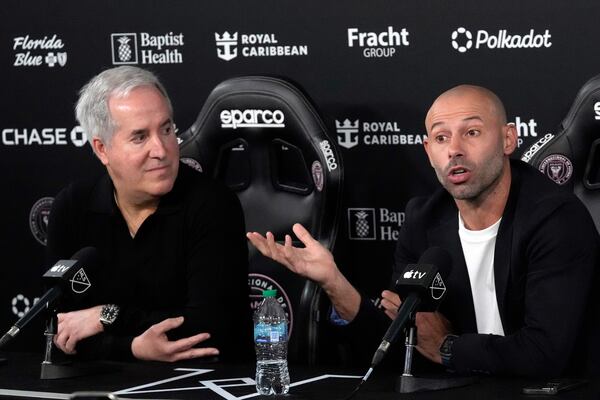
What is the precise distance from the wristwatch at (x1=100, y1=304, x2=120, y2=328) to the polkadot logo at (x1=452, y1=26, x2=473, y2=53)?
155cm

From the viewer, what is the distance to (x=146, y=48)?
174 inches

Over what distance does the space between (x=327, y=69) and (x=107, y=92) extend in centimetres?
106

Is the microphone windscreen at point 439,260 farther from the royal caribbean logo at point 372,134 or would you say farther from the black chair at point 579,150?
the royal caribbean logo at point 372,134

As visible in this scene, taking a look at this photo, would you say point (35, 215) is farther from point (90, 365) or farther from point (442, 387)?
point (442, 387)

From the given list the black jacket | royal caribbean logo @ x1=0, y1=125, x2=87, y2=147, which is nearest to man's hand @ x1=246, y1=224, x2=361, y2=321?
the black jacket

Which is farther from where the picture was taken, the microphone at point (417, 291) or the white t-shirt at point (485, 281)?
the white t-shirt at point (485, 281)

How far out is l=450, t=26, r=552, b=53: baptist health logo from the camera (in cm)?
380

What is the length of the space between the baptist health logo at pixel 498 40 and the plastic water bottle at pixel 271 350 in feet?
4.06

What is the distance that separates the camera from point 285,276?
373 cm

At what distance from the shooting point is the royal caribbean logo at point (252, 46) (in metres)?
4.17

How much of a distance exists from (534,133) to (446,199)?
76cm

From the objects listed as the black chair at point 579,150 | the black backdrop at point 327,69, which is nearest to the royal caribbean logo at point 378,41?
the black backdrop at point 327,69

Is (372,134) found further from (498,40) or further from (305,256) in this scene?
(305,256)

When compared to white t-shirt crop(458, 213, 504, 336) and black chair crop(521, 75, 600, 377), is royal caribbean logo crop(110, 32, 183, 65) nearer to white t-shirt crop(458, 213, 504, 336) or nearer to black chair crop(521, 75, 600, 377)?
black chair crop(521, 75, 600, 377)
